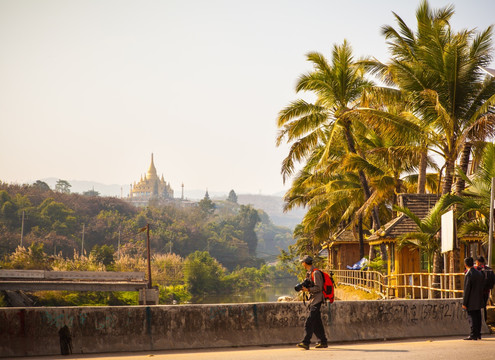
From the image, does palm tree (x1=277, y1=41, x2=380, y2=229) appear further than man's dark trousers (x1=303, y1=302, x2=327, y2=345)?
Yes

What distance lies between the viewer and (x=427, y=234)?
920 inches

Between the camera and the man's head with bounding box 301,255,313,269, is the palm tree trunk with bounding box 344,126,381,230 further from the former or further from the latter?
the camera

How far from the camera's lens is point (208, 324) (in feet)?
39.6

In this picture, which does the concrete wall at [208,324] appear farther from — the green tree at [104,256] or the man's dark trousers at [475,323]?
the green tree at [104,256]

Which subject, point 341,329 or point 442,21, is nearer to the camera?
Answer: point 341,329

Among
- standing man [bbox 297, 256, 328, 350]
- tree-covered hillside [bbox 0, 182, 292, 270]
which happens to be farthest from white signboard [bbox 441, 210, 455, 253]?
tree-covered hillside [bbox 0, 182, 292, 270]

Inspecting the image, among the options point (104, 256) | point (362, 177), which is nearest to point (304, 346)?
point (362, 177)

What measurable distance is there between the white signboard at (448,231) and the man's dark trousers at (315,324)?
16.2 ft

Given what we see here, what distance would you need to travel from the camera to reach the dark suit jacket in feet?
40.1

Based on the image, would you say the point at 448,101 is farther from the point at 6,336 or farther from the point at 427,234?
the point at 6,336

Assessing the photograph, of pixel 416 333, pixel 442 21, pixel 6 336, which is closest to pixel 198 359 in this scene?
pixel 6 336

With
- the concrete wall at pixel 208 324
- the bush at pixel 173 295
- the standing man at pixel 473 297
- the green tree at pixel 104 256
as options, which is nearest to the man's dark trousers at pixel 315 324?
the concrete wall at pixel 208 324

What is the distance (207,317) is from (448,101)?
14979 millimetres

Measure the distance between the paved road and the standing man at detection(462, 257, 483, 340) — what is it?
28 centimetres
